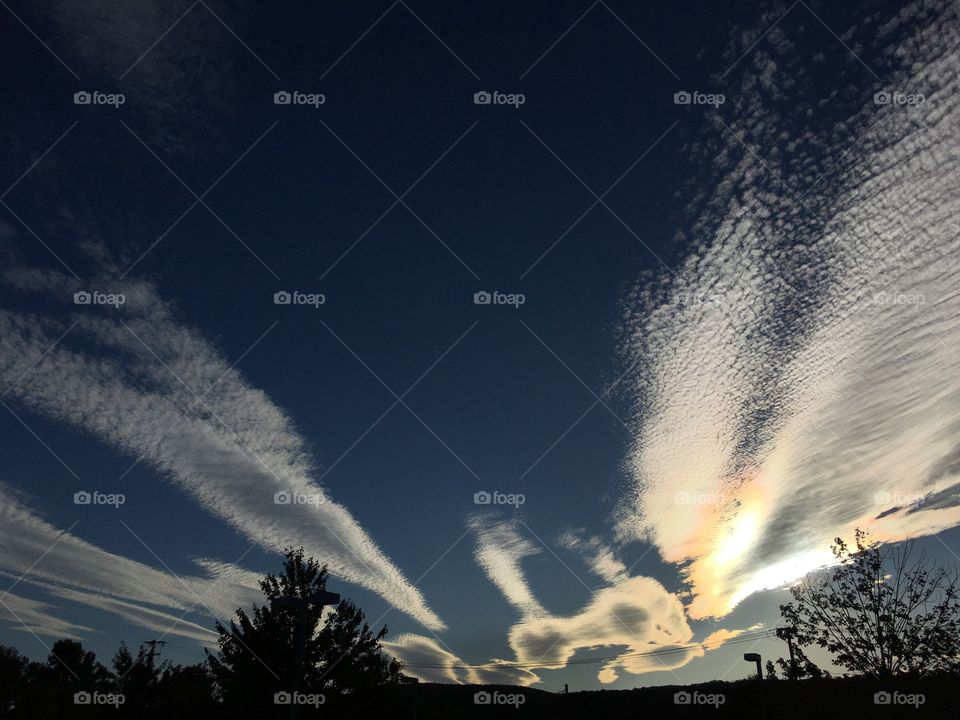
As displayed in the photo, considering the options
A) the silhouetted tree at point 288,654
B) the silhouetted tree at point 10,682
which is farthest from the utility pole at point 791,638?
the silhouetted tree at point 10,682

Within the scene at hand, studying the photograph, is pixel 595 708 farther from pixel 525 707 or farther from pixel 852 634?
pixel 852 634

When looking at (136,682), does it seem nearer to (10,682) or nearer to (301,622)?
(10,682)

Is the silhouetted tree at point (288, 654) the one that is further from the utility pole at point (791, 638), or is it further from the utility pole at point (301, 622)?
the utility pole at point (791, 638)

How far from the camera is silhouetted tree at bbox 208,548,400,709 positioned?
58.2 feet

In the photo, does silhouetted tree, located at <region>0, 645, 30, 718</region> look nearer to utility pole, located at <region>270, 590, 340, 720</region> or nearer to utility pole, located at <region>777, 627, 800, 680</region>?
utility pole, located at <region>270, 590, 340, 720</region>

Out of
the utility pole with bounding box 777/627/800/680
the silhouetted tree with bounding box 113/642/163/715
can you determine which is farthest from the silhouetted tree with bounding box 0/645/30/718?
the utility pole with bounding box 777/627/800/680

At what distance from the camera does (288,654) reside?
1803 cm

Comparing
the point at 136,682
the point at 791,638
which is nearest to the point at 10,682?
the point at 136,682

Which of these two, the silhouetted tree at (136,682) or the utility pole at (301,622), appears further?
the silhouetted tree at (136,682)

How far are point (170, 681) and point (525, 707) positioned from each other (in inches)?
2956

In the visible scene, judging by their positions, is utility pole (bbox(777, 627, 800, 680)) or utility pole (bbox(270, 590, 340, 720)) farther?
utility pole (bbox(777, 627, 800, 680))

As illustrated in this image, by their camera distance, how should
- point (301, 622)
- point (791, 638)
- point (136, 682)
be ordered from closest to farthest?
1. point (301, 622)
2. point (791, 638)
3. point (136, 682)

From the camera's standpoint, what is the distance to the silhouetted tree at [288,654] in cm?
1773

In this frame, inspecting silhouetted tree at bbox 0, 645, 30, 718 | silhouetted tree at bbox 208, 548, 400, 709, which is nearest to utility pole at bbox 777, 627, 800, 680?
silhouetted tree at bbox 208, 548, 400, 709
